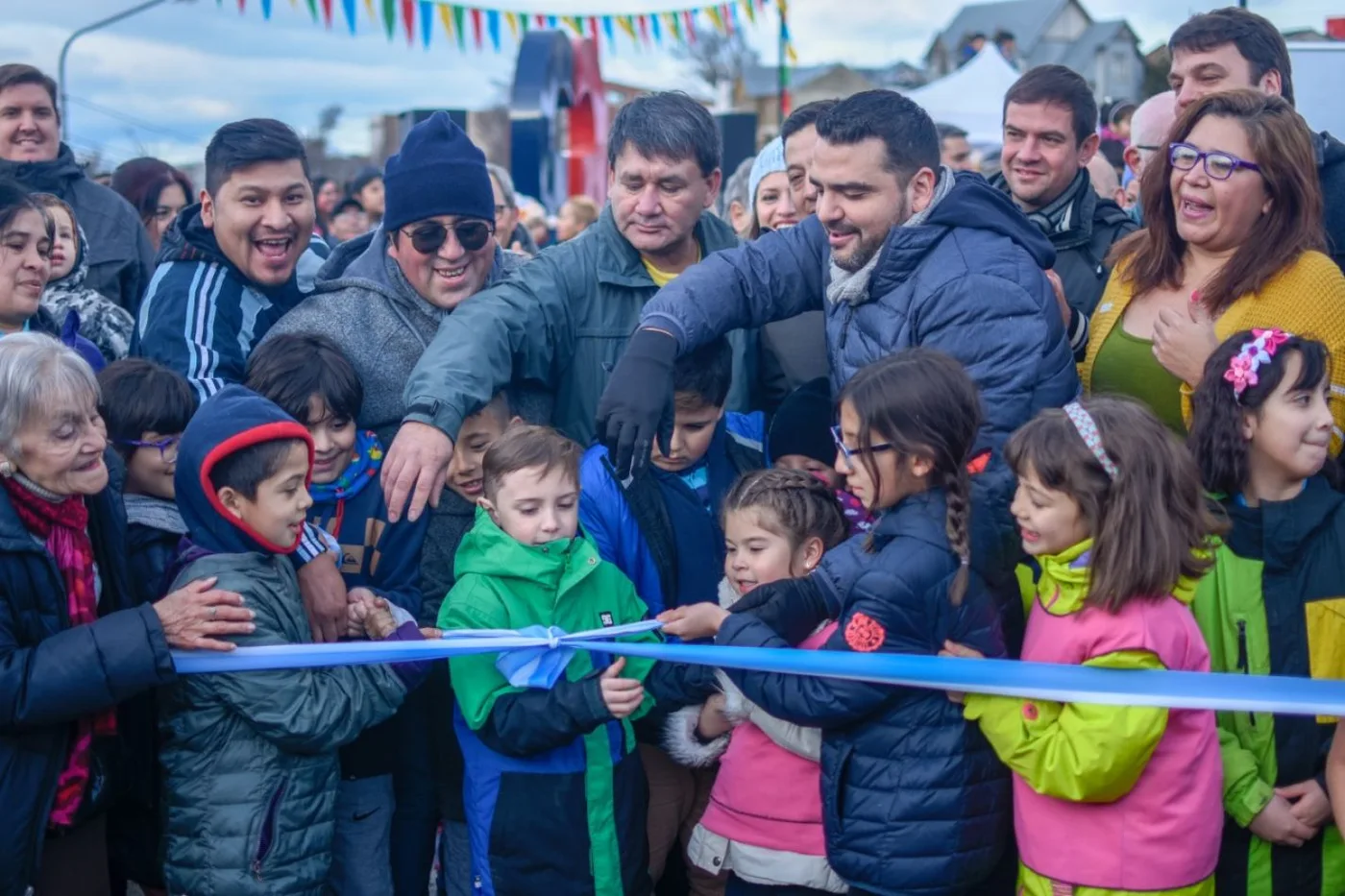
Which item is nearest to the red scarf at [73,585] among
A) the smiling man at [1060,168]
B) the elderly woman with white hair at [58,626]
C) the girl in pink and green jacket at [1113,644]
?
the elderly woman with white hair at [58,626]

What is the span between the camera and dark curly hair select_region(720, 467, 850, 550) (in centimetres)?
347

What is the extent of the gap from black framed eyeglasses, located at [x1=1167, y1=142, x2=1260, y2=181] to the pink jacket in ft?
4.74

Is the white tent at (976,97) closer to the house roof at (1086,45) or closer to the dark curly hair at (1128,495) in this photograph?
the dark curly hair at (1128,495)

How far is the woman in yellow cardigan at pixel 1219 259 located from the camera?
11.6ft

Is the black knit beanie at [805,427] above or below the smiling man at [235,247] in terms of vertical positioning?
below

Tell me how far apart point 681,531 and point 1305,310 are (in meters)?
1.87

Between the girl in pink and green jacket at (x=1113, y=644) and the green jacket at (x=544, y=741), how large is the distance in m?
0.96

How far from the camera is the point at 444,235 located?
13.2ft

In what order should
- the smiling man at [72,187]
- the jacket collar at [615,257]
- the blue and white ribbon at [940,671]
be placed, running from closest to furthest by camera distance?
1. the blue and white ribbon at [940,671]
2. the jacket collar at [615,257]
3. the smiling man at [72,187]

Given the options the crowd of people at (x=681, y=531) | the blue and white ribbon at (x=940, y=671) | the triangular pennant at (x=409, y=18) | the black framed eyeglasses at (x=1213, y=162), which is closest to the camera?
the blue and white ribbon at (x=940, y=671)

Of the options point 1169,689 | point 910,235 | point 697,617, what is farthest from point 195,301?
point 1169,689

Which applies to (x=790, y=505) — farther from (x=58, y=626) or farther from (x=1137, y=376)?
(x=58, y=626)

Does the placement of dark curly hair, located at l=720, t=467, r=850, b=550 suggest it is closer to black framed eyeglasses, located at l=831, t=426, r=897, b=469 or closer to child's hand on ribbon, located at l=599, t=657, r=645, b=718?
black framed eyeglasses, located at l=831, t=426, r=897, b=469

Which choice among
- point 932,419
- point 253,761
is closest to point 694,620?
point 932,419
